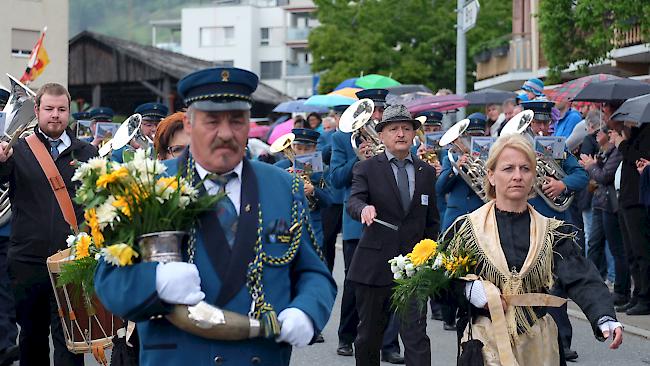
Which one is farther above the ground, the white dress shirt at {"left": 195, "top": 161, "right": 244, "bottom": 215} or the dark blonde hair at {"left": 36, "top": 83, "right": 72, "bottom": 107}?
the dark blonde hair at {"left": 36, "top": 83, "right": 72, "bottom": 107}

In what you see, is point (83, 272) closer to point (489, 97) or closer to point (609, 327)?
point (609, 327)

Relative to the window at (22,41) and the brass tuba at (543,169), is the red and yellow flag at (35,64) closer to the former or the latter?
the brass tuba at (543,169)

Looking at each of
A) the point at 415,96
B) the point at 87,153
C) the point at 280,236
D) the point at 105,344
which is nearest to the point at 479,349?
the point at 280,236

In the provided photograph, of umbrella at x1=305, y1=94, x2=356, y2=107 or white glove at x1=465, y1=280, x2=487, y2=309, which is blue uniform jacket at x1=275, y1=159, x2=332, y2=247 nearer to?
white glove at x1=465, y1=280, x2=487, y2=309

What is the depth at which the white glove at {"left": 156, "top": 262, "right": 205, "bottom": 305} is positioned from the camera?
430 cm

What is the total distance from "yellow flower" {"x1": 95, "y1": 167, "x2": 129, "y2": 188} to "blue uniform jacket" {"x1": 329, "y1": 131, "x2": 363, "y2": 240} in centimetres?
598

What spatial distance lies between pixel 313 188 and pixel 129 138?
1820mm

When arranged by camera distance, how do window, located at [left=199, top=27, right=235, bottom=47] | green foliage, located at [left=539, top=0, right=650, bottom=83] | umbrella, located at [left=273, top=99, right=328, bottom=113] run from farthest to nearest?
window, located at [left=199, top=27, right=235, bottom=47] → umbrella, located at [left=273, top=99, right=328, bottom=113] → green foliage, located at [left=539, top=0, right=650, bottom=83]

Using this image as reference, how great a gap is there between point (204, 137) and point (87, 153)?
3993mm

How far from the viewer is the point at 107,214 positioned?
14.6 feet

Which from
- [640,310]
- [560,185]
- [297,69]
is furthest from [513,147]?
[297,69]

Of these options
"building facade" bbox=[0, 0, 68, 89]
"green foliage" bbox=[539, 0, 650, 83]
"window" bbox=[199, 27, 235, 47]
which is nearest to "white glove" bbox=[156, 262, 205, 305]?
"green foliage" bbox=[539, 0, 650, 83]

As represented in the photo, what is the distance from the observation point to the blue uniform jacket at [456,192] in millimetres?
11398

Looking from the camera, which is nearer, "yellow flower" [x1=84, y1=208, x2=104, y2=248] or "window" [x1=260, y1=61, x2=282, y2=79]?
"yellow flower" [x1=84, y1=208, x2=104, y2=248]
